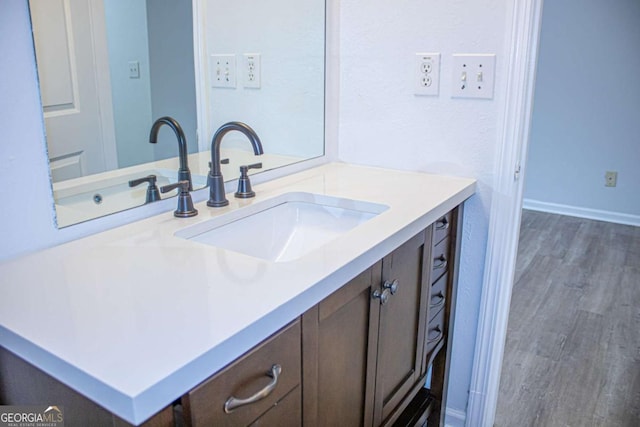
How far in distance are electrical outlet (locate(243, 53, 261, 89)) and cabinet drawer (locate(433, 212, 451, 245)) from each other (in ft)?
2.30

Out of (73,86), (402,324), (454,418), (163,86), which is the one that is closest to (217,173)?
(163,86)

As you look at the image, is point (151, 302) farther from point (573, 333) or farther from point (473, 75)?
point (573, 333)

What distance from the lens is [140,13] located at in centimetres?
118

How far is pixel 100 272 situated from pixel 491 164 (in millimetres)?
1147

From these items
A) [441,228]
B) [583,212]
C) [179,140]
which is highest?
[179,140]

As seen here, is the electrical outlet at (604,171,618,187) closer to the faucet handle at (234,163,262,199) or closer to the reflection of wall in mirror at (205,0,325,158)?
the reflection of wall in mirror at (205,0,325,158)

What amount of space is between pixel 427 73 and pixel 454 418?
3.77 ft

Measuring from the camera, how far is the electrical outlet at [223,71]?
1.48m

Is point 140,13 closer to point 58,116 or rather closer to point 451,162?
point 58,116

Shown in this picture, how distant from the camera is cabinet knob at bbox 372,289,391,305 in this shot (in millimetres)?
1152

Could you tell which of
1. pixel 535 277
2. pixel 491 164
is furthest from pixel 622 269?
pixel 491 164

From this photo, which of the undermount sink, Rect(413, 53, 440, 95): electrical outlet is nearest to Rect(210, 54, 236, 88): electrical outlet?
the undermount sink

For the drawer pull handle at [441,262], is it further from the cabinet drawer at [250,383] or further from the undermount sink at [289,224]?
the cabinet drawer at [250,383]

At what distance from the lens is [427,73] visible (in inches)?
64.1
